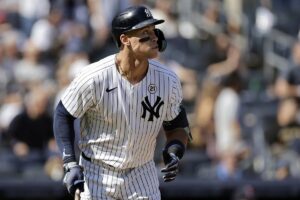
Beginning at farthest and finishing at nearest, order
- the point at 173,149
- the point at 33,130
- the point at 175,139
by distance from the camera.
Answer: the point at 33,130, the point at 175,139, the point at 173,149

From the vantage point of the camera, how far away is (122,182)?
658 cm

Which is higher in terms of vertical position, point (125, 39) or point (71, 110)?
point (125, 39)

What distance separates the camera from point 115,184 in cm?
657

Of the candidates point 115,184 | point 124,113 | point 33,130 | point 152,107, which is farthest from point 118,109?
point 33,130

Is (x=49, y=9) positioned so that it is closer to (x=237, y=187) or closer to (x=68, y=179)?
(x=237, y=187)

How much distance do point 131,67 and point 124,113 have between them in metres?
0.28

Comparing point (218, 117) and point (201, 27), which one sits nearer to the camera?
point (218, 117)

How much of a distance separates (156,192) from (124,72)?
769 millimetres

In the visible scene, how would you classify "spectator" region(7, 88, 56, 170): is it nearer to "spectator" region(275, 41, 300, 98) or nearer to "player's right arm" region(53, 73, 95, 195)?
"spectator" region(275, 41, 300, 98)

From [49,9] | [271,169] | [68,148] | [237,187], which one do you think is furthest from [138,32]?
[49,9]

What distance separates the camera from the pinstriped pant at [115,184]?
6.57 metres

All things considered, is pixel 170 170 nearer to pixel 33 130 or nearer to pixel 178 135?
pixel 178 135

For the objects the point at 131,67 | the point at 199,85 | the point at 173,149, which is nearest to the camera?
the point at 131,67

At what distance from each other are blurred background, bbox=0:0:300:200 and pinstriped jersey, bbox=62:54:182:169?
12.7 feet
